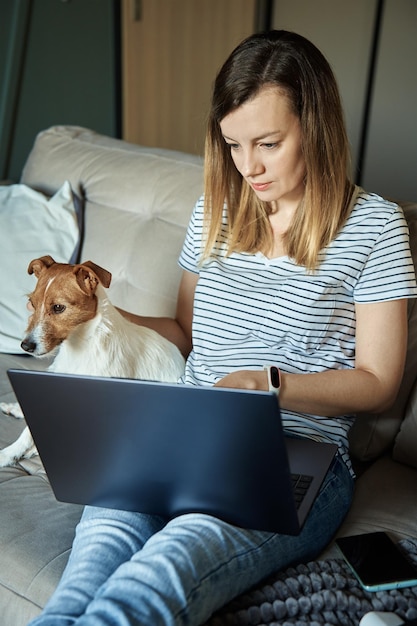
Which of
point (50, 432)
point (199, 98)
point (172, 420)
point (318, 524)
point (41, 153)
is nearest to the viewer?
point (172, 420)

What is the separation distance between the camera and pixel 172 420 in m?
1.06

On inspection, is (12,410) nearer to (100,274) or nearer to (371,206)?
(100,274)

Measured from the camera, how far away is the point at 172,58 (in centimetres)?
445

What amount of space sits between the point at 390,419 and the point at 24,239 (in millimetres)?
1193

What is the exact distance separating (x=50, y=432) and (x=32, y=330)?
393 mm

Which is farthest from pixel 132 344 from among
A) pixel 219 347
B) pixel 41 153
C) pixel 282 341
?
pixel 41 153

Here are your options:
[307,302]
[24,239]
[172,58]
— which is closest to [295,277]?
[307,302]

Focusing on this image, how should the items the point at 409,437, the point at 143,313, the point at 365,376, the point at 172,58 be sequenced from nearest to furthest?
the point at 365,376 → the point at 409,437 → the point at 143,313 → the point at 172,58

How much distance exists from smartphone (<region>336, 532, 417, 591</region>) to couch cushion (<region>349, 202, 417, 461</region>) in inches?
13.5

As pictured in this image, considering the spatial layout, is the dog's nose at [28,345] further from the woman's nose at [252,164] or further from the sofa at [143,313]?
the woman's nose at [252,164]

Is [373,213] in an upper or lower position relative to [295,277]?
upper

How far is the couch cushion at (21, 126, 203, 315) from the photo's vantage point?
206 cm

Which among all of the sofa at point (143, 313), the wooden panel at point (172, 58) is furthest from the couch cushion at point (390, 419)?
the wooden panel at point (172, 58)

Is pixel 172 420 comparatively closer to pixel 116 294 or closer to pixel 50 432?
pixel 50 432
